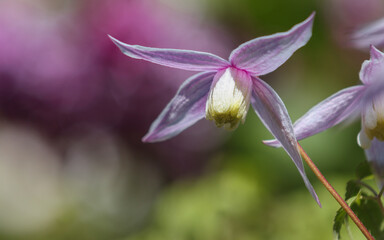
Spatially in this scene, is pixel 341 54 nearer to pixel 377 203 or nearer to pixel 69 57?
pixel 69 57

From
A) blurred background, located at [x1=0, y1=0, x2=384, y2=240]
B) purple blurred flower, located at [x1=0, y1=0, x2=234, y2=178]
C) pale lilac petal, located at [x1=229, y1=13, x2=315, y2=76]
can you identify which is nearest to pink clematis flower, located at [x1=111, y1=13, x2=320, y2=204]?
pale lilac petal, located at [x1=229, y1=13, x2=315, y2=76]

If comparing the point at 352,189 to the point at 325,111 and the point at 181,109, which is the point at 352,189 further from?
the point at 181,109

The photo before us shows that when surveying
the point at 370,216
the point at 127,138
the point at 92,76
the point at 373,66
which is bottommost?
the point at 370,216

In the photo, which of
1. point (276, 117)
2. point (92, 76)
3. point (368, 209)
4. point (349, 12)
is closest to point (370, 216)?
point (368, 209)

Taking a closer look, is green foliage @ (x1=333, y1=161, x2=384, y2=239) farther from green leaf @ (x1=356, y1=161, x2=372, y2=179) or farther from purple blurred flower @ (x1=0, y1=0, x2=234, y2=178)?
purple blurred flower @ (x1=0, y1=0, x2=234, y2=178)

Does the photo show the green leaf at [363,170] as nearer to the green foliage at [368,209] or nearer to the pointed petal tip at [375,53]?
the green foliage at [368,209]

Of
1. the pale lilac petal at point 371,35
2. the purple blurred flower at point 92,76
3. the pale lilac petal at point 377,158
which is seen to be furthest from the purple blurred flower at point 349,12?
the pale lilac petal at point 377,158
